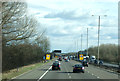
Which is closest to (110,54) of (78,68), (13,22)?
(78,68)

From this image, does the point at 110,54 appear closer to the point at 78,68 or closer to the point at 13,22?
the point at 78,68

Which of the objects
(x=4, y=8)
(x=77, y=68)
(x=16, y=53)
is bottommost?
(x=77, y=68)

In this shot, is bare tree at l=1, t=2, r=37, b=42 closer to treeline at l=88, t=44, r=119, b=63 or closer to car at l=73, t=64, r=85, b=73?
car at l=73, t=64, r=85, b=73

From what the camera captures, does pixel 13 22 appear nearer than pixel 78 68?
Yes

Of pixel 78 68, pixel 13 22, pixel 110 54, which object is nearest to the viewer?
pixel 13 22

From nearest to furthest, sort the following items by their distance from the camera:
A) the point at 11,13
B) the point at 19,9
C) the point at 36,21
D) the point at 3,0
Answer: the point at 3,0 → the point at 11,13 → the point at 19,9 → the point at 36,21

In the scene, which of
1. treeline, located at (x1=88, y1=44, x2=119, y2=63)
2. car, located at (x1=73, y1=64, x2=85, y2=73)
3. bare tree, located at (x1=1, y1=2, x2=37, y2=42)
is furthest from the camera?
treeline, located at (x1=88, y1=44, x2=119, y2=63)

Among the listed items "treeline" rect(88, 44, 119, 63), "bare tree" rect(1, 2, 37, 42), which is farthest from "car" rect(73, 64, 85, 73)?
"treeline" rect(88, 44, 119, 63)

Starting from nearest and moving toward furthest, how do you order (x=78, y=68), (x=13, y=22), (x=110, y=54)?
(x=13, y=22), (x=78, y=68), (x=110, y=54)

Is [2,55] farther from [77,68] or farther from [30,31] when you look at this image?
[77,68]

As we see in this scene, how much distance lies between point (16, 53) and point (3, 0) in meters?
15.9

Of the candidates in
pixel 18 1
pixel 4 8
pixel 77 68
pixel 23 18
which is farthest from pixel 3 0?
pixel 77 68

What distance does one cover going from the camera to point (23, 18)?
32.4 metres

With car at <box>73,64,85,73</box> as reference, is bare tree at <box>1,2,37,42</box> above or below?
above
